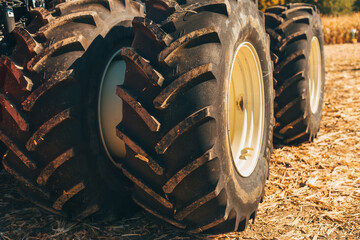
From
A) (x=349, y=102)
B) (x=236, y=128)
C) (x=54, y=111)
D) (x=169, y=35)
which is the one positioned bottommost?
(x=349, y=102)

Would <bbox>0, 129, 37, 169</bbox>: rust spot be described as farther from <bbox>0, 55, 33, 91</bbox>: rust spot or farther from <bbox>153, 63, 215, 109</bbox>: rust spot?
<bbox>153, 63, 215, 109</bbox>: rust spot

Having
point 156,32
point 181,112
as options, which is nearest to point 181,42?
point 156,32

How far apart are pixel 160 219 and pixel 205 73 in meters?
0.87

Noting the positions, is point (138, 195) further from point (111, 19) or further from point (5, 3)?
point (5, 3)

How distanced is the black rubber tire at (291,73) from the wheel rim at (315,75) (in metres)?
0.53

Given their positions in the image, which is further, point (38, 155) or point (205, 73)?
point (38, 155)

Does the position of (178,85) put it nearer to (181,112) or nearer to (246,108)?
(181,112)

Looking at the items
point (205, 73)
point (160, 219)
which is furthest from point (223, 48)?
point (160, 219)

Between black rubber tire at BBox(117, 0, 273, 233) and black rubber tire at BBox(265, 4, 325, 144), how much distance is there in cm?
181

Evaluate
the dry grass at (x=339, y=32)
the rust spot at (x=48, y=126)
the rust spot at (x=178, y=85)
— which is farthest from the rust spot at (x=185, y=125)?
the dry grass at (x=339, y=32)

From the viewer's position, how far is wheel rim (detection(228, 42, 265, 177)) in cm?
283

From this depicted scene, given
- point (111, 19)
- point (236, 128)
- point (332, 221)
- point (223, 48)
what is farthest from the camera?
point (236, 128)

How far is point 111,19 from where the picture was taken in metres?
2.48

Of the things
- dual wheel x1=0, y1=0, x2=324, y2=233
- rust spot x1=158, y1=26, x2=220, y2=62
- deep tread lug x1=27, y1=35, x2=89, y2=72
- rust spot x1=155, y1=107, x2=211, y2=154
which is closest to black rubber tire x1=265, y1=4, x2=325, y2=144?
dual wheel x1=0, y1=0, x2=324, y2=233
